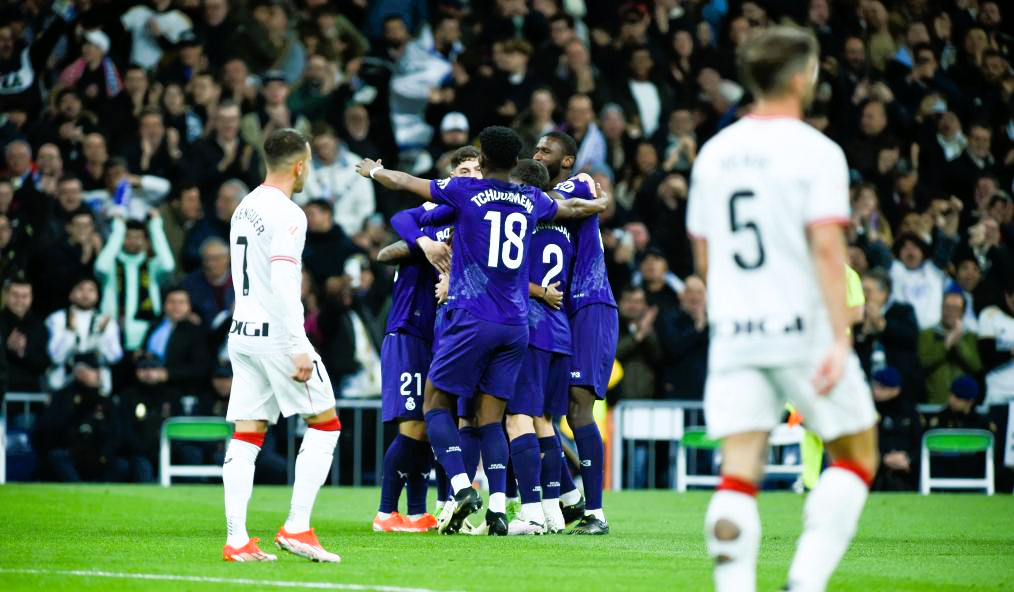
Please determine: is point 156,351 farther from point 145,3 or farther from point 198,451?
point 145,3

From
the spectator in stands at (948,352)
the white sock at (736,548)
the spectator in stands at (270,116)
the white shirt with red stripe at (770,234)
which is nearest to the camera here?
the white sock at (736,548)

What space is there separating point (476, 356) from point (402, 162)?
32.7 feet

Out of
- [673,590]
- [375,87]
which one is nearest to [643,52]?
[375,87]

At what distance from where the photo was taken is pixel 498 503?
11.2 metres

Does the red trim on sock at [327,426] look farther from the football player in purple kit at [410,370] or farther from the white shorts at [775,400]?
the white shorts at [775,400]

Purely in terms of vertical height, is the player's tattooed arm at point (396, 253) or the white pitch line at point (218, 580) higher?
the player's tattooed arm at point (396, 253)

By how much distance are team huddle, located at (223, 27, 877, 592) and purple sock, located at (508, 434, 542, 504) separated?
0.01 m

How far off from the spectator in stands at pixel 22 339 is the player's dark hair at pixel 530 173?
9.40m

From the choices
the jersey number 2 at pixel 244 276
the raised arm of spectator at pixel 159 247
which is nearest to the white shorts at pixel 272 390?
the jersey number 2 at pixel 244 276

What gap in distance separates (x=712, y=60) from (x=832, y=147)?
16.9m

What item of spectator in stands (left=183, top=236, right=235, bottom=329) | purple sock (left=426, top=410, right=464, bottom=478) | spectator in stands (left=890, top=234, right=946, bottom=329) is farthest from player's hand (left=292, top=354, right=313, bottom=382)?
spectator in stands (left=890, top=234, right=946, bottom=329)

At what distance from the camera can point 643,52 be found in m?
22.1

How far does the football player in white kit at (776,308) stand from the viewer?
621 cm

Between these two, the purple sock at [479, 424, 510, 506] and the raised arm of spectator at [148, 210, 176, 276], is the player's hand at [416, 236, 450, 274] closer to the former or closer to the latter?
the purple sock at [479, 424, 510, 506]
